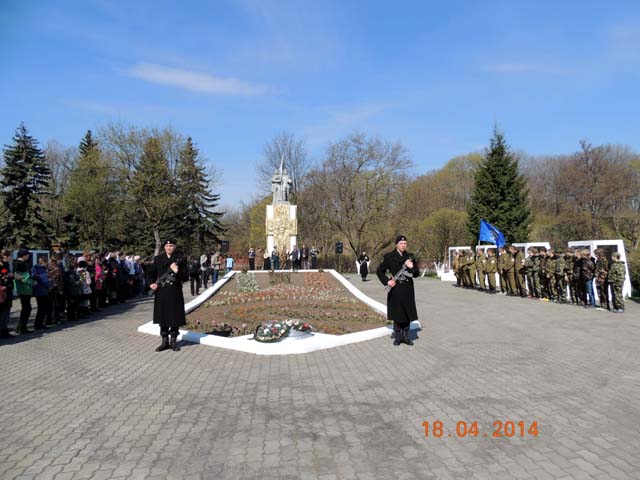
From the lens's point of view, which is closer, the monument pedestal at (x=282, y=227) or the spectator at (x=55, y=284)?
the spectator at (x=55, y=284)

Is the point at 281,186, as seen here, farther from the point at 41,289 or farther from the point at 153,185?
the point at 41,289

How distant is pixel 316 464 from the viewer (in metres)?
3.90

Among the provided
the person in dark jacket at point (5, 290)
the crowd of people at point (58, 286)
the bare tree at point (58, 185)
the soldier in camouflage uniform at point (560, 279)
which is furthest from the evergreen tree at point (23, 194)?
the soldier in camouflage uniform at point (560, 279)

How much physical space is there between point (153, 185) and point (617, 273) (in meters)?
35.5

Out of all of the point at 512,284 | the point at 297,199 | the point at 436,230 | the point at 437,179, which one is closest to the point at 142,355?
the point at 512,284

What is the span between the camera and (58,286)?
38.0 ft

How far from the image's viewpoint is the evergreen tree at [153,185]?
3969cm

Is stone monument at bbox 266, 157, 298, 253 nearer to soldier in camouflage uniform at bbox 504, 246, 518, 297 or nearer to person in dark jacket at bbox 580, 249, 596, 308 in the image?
soldier in camouflage uniform at bbox 504, 246, 518, 297

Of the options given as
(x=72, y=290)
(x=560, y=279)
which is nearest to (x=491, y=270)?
(x=560, y=279)

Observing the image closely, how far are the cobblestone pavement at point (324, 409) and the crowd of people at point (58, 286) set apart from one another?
1.18 m

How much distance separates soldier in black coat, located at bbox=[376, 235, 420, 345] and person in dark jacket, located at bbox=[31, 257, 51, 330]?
25.1 ft

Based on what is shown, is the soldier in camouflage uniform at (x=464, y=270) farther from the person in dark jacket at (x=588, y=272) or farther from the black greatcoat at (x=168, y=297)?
the black greatcoat at (x=168, y=297)

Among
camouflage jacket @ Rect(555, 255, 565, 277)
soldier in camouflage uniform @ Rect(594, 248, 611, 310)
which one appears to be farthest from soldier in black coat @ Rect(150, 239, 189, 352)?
camouflage jacket @ Rect(555, 255, 565, 277)

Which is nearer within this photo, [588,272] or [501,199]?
[588,272]
